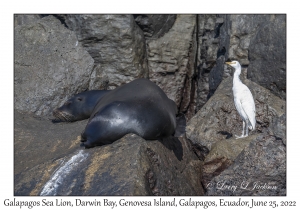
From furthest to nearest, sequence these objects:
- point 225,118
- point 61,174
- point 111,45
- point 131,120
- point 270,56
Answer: point 111,45 < point 270,56 < point 225,118 < point 131,120 < point 61,174

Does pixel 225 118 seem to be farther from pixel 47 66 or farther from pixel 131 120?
pixel 47 66

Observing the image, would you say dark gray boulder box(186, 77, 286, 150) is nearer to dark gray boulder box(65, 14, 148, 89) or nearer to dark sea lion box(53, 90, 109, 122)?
dark sea lion box(53, 90, 109, 122)

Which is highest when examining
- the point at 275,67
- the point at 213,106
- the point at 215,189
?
the point at 275,67

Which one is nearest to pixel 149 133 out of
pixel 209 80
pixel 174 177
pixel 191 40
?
pixel 174 177

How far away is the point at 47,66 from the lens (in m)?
8.09

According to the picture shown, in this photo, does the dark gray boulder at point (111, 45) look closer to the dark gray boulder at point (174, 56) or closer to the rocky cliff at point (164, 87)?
the rocky cliff at point (164, 87)

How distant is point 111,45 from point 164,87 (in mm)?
1417

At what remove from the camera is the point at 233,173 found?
5301 millimetres

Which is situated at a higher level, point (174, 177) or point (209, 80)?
point (209, 80)

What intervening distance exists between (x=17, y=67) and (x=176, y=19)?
3175 mm

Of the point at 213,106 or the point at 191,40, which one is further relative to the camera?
the point at 191,40

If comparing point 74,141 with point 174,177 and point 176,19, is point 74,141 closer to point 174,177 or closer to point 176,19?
point 174,177

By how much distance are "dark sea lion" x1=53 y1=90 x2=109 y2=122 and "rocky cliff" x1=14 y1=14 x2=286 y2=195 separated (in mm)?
236

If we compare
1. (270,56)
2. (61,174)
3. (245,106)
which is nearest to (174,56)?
(270,56)
